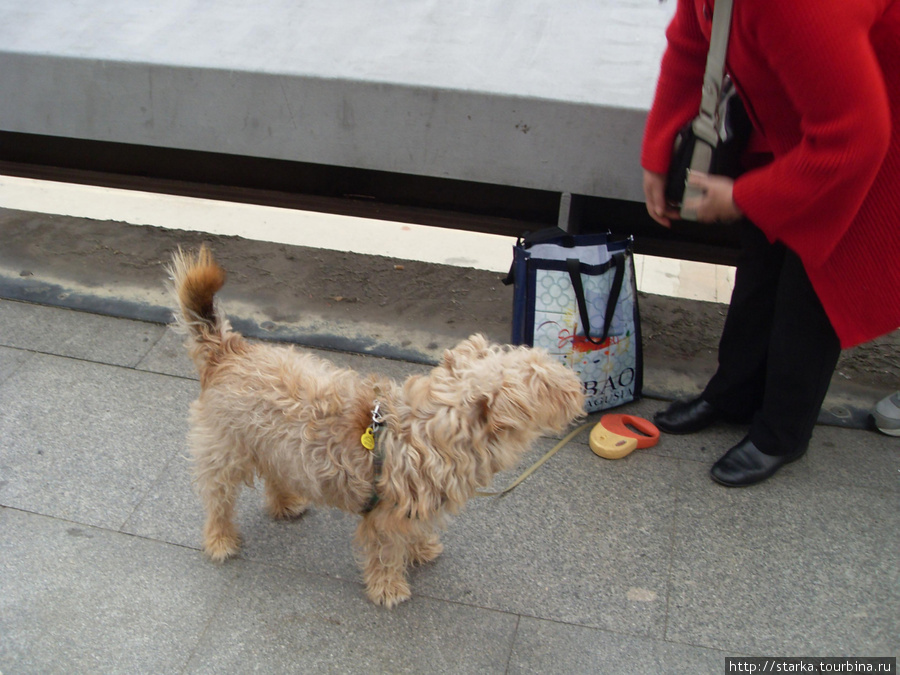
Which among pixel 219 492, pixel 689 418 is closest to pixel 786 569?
pixel 689 418

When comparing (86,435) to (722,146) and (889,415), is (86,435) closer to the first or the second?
(722,146)

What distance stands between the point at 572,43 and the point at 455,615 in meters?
2.77

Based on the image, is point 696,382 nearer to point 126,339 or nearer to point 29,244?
point 126,339

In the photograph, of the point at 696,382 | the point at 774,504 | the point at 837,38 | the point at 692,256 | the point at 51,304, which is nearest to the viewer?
the point at 837,38

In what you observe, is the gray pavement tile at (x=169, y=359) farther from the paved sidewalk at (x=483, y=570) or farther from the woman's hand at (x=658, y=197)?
the woman's hand at (x=658, y=197)

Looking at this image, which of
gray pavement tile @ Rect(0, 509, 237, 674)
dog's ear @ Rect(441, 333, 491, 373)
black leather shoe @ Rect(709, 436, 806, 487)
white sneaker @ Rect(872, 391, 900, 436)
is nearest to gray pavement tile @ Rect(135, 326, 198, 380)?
gray pavement tile @ Rect(0, 509, 237, 674)

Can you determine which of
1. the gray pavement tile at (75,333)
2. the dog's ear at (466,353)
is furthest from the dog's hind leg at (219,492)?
the gray pavement tile at (75,333)

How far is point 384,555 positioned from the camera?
2.41 metres

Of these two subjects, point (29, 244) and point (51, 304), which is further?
point (29, 244)

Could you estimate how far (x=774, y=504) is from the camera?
283cm

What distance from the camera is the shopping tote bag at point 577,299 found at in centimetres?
296

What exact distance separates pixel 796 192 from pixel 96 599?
8.91 ft

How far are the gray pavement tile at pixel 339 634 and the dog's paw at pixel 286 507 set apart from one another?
288 mm

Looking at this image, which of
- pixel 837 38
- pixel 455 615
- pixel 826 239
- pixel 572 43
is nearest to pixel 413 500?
pixel 455 615
